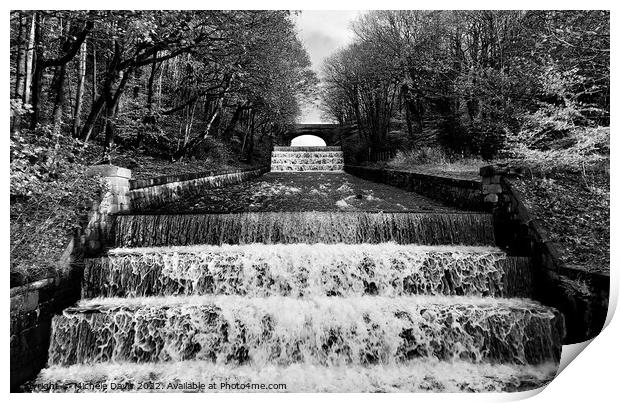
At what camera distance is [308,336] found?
158 inches

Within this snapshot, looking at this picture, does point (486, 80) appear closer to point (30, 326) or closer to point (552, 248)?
point (552, 248)

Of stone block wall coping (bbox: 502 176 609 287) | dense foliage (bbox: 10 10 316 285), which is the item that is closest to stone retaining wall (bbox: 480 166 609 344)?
A: stone block wall coping (bbox: 502 176 609 287)

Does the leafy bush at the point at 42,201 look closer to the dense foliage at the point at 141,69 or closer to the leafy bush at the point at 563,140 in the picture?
the dense foliage at the point at 141,69

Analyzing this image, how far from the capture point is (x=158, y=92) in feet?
36.6

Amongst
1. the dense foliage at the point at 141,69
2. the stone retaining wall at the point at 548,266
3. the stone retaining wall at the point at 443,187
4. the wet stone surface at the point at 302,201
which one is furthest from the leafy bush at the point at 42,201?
the stone retaining wall at the point at 443,187

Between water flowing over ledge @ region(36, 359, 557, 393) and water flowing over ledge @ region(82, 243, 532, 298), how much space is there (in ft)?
3.15

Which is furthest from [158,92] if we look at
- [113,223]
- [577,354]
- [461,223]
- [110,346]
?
[577,354]

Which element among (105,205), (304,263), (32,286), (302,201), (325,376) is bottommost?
(325,376)

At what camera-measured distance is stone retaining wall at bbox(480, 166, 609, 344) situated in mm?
3760

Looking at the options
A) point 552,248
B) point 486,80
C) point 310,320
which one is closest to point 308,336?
point 310,320

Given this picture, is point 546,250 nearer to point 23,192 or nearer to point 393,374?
point 393,374

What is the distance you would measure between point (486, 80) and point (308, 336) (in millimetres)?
8565

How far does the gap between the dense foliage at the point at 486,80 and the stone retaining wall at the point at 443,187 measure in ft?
3.14

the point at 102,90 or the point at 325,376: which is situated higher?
the point at 102,90
